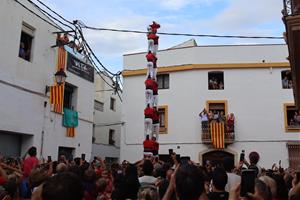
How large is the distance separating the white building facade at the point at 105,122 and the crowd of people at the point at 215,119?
23.3 feet

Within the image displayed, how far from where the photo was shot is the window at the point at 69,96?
1773 cm

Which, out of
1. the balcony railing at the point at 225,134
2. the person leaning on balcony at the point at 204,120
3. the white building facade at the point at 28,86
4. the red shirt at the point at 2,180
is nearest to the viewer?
the red shirt at the point at 2,180

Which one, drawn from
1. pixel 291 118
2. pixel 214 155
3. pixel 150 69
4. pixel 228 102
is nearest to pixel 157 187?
pixel 150 69

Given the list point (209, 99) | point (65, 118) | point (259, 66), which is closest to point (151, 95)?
point (65, 118)

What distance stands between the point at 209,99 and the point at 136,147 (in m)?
5.29

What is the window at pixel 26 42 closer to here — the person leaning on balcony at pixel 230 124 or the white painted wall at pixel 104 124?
the white painted wall at pixel 104 124

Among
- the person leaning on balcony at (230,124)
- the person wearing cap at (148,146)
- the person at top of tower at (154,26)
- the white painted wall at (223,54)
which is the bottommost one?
the person wearing cap at (148,146)

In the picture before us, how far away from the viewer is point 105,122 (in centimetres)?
2772

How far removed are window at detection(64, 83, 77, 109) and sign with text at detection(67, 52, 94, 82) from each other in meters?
0.72

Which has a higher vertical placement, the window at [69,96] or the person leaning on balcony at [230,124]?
the window at [69,96]

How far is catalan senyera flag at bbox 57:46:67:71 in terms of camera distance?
16.4 metres

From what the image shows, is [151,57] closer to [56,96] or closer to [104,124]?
[56,96]

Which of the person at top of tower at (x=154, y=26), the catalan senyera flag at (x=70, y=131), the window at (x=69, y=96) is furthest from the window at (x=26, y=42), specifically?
the person at top of tower at (x=154, y=26)

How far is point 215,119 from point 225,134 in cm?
99
